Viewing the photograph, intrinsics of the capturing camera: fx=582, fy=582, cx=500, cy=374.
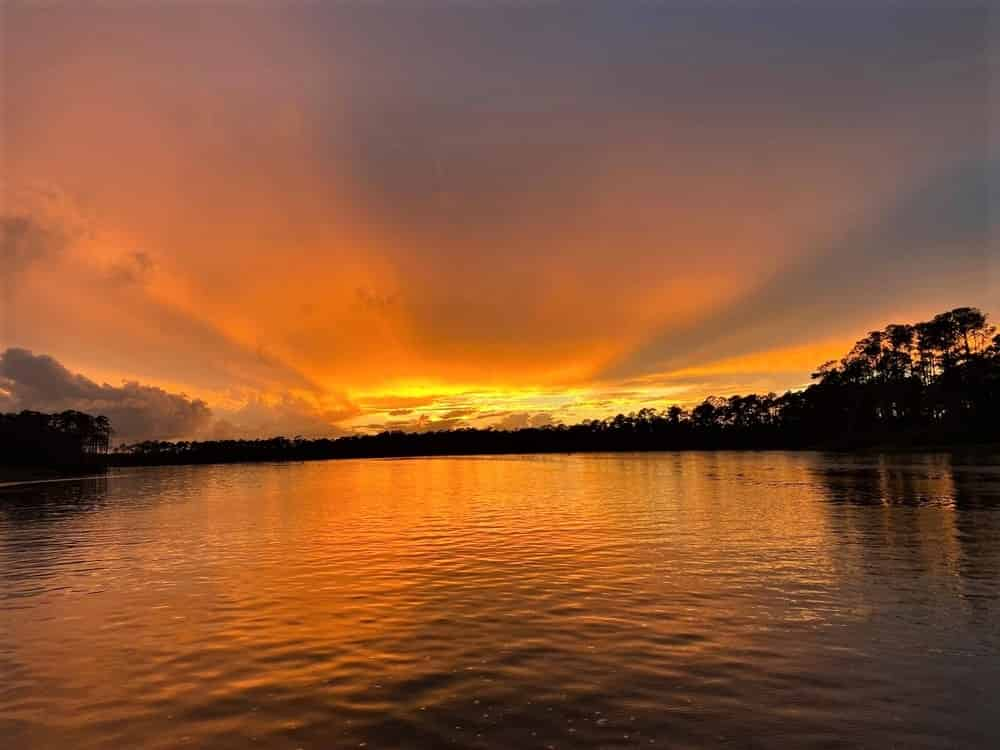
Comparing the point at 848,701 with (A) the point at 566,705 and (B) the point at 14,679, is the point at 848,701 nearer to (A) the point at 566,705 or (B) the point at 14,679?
(A) the point at 566,705

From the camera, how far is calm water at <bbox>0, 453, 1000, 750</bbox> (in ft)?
40.3

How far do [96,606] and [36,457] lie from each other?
8750 inches

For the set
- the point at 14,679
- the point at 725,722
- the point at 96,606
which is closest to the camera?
the point at 725,722

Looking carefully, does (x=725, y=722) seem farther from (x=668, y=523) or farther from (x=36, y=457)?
(x=36, y=457)

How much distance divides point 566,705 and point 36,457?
242193 millimetres

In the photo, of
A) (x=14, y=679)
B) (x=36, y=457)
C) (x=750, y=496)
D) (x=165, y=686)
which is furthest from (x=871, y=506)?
(x=36, y=457)

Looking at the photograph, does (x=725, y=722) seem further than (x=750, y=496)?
No

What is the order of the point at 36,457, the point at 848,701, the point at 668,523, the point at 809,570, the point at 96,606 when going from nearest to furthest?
the point at 848,701 < the point at 96,606 < the point at 809,570 < the point at 668,523 < the point at 36,457

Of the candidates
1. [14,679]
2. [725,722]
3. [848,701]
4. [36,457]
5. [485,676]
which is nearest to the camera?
[725,722]

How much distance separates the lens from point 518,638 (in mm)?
17906

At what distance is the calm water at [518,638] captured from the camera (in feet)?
40.3

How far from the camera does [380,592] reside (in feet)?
81.4

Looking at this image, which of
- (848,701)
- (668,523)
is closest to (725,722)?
(848,701)

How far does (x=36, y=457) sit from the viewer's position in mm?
195875
